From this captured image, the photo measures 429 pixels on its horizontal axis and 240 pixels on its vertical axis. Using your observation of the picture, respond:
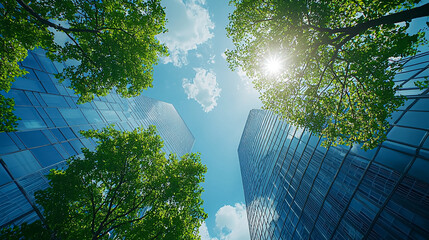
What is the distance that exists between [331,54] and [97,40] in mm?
13062

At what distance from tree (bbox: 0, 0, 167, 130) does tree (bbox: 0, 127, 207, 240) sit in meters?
3.56

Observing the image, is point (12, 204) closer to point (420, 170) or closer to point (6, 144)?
point (6, 144)

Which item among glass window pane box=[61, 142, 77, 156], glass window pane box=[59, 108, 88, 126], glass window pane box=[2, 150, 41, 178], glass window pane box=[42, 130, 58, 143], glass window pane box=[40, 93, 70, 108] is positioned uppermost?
glass window pane box=[40, 93, 70, 108]

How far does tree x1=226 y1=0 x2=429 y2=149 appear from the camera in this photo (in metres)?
7.10

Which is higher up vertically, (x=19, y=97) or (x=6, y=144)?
(x=19, y=97)

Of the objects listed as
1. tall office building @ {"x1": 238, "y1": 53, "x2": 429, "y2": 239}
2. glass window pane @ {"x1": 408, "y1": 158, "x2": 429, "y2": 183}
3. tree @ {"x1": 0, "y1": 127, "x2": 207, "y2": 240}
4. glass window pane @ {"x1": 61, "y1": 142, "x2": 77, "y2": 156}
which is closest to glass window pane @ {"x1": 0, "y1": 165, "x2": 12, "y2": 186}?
tree @ {"x1": 0, "y1": 127, "x2": 207, "y2": 240}

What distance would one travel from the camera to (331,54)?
9180mm

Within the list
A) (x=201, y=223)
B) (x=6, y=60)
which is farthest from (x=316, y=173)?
(x=6, y=60)

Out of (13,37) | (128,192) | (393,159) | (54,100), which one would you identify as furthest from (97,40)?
(393,159)

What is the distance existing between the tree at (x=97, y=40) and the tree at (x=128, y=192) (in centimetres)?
356

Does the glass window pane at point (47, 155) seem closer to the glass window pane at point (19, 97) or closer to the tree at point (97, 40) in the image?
Answer: the glass window pane at point (19, 97)

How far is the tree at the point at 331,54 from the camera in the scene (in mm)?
7102

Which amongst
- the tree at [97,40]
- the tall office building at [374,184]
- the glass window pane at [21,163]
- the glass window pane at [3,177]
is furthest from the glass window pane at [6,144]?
the tall office building at [374,184]

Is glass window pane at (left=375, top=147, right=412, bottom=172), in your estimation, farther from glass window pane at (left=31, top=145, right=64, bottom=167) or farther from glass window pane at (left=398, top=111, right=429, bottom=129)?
glass window pane at (left=31, top=145, right=64, bottom=167)
